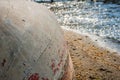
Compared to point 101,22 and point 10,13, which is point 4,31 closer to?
point 10,13

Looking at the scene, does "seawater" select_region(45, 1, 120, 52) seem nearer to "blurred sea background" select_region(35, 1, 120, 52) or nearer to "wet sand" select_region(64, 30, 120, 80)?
"blurred sea background" select_region(35, 1, 120, 52)

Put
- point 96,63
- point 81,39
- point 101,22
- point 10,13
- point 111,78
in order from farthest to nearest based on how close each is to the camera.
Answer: point 101,22, point 81,39, point 96,63, point 111,78, point 10,13

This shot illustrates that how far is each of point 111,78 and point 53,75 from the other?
16.7ft

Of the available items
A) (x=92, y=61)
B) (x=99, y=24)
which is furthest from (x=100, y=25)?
(x=92, y=61)

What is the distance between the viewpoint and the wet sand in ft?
28.8

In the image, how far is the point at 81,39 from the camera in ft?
47.5

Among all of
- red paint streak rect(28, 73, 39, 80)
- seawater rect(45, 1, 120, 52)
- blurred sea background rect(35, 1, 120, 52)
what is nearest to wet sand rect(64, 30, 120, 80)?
blurred sea background rect(35, 1, 120, 52)

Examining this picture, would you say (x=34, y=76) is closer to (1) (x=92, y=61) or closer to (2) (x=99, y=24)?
(1) (x=92, y=61)

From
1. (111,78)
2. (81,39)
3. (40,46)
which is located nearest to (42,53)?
(40,46)

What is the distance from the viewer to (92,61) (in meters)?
10.4

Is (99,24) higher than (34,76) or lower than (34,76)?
lower

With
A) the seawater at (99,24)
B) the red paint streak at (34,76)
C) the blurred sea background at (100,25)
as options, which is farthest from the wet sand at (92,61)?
the red paint streak at (34,76)

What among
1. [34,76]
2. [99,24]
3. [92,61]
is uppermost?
[34,76]

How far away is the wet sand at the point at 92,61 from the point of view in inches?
345
